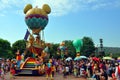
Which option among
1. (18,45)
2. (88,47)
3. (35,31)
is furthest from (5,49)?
(35,31)

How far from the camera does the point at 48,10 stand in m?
31.6

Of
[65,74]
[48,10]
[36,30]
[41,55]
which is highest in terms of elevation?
[48,10]

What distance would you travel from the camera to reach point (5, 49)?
286ft

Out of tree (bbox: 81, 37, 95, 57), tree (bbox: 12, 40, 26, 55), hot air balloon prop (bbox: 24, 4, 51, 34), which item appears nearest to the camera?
hot air balloon prop (bbox: 24, 4, 51, 34)

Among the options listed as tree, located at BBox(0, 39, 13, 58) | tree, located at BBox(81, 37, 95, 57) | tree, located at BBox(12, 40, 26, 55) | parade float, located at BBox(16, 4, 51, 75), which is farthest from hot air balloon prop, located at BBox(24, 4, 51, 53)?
tree, located at BBox(0, 39, 13, 58)

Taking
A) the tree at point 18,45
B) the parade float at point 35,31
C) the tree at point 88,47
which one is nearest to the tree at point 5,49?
the tree at point 18,45

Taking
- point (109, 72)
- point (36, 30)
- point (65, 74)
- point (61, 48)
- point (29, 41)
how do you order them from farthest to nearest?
point (61, 48) → point (36, 30) → point (29, 41) → point (65, 74) → point (109, 72)

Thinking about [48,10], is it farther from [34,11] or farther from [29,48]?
[29,48]

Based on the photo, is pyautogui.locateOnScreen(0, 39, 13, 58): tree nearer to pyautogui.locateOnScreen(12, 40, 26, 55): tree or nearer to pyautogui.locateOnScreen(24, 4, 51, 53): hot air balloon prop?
pyautogui.locateOnScreen(12, 40, 26, 55): tree

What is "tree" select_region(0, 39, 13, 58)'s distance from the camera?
83.7 meters

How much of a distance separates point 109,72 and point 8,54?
67.3m

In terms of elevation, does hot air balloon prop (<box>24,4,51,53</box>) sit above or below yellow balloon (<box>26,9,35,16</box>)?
below

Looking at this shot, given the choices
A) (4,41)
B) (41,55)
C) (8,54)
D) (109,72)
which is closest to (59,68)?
(41,55)

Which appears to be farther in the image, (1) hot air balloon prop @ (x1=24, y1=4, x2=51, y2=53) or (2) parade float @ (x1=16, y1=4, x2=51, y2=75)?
(1) hot air balloon prop @ (x1=24, y1=4, x2=51, y2=53)
